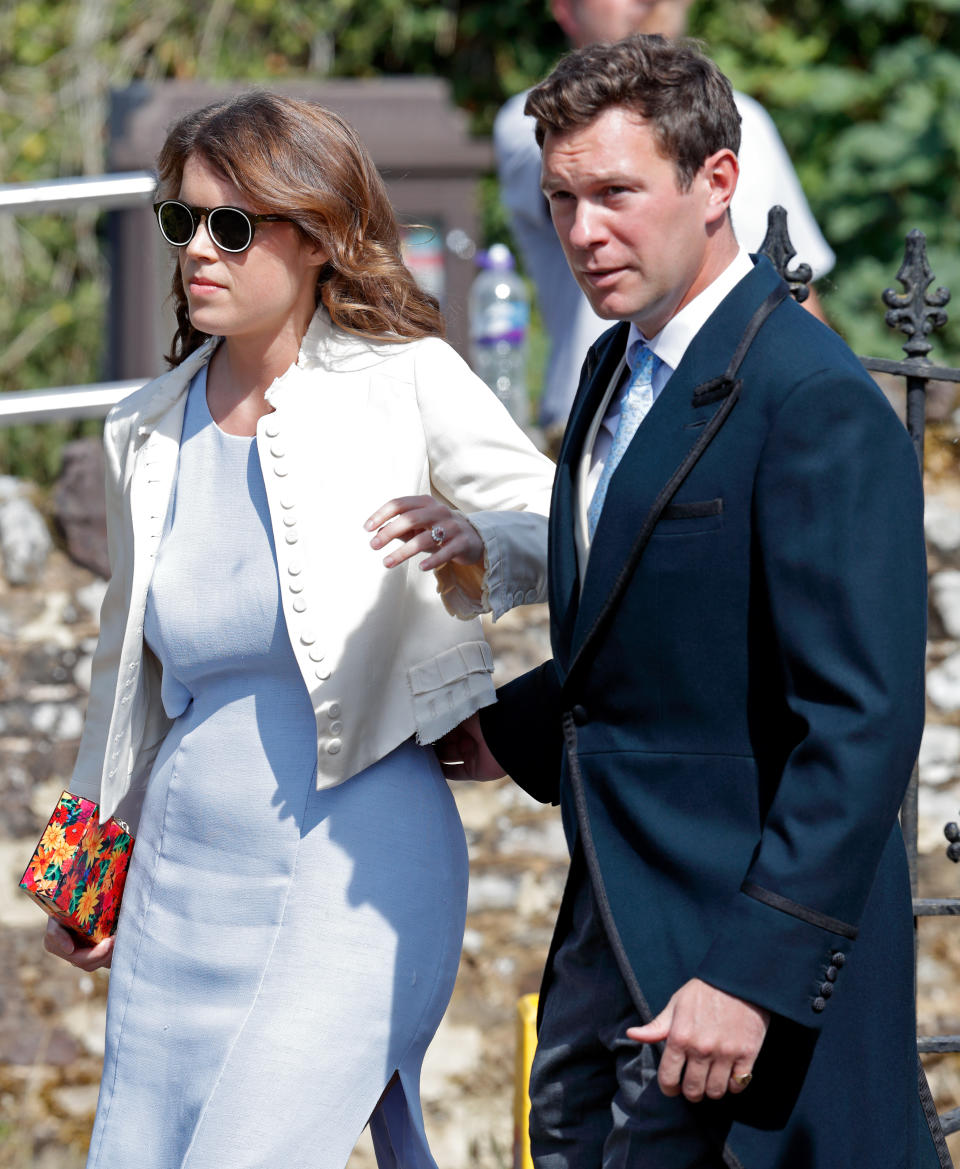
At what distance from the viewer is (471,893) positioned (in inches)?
153

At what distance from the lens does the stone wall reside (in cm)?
383

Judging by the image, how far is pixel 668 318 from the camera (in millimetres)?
1899

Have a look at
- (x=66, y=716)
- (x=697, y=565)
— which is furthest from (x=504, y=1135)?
(x=697, y=565)

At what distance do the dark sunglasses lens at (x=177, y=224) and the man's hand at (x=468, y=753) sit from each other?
0.78 metres

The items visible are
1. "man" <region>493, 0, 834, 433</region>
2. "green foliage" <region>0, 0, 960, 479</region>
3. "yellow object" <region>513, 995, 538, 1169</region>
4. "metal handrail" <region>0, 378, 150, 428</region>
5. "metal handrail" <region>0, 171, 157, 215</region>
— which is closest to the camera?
"yellow object" <region>513, 995, 538, 1169</region>

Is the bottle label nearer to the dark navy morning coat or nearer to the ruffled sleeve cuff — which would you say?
the ruffled sleeve cuff

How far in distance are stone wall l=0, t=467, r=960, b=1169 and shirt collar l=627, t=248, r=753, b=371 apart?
6.94 feet

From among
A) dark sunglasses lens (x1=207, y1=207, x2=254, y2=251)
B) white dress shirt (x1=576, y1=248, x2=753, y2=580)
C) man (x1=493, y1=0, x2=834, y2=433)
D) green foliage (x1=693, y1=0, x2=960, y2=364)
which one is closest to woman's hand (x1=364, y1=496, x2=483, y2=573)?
white dress shirt (x1=576, y1=248, x2=753, y2=580)

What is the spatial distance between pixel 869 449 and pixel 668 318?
32 centimetres

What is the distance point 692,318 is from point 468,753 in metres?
0.79

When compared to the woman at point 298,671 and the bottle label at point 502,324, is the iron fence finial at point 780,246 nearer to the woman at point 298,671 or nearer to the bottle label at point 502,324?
the woman at point 298,671

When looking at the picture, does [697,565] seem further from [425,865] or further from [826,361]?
[425,865]

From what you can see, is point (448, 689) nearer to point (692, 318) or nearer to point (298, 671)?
point (298, 671)

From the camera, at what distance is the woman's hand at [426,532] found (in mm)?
2004
